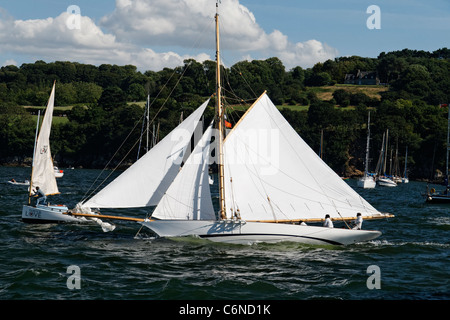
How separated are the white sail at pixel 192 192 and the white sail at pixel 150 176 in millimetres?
545

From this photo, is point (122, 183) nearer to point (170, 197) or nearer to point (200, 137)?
point (170, 197)

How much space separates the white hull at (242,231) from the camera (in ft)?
93.2

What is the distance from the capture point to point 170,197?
28.9 m

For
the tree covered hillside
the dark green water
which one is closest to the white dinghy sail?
the dark green water

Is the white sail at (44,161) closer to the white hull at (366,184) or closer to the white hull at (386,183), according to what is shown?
the white hull at (366,184)

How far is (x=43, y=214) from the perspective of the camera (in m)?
35.7

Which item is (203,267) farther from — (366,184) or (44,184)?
(366,184)

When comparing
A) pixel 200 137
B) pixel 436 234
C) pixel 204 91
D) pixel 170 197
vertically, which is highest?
pixel 204 91

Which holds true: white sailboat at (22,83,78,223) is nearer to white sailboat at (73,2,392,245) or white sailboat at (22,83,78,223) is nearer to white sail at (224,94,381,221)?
white sailboat at (73,2,392,245)

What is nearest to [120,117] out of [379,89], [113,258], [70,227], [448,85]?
[379,89]

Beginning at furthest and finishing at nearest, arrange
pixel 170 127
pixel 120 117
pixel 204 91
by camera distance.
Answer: pixel 204 91
pixel 120 117
pixel 170 127

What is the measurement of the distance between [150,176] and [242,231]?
5800 millimetres

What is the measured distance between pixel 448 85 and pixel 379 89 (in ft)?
79.5

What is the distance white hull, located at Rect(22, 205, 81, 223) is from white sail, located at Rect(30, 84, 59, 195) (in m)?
1.79
